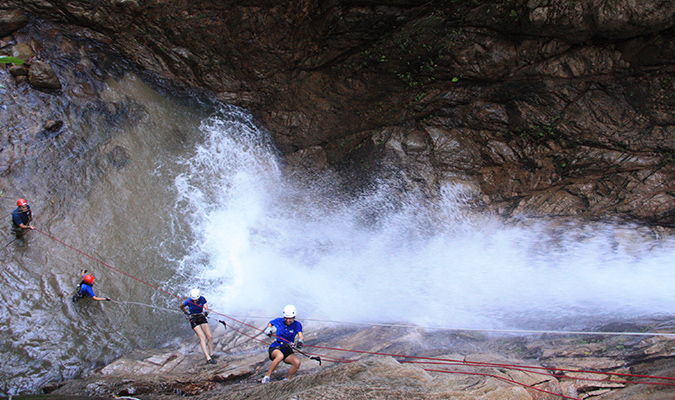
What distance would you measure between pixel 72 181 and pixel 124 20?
4.47 metres

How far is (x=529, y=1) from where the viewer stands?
750 centimetres

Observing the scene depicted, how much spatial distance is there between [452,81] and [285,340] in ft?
24.3

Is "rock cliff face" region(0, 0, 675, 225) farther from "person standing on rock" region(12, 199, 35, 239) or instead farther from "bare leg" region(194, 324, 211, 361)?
"bare leg" region(194, 324, 211, 361)

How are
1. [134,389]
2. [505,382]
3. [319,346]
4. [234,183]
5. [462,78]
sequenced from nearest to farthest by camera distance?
[505,382]
[134,389]
[319,346]
[462,78]
[234,183]

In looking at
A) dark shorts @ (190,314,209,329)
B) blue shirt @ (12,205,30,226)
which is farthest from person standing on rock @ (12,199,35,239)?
dark shorts @ (190,314,209,329)

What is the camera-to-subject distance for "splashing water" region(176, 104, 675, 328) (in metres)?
7.51

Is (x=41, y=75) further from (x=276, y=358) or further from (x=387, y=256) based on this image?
(x=387, y=256)

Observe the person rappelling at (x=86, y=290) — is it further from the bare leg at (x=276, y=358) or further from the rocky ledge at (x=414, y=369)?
the bare leg at (x=276, y=358)

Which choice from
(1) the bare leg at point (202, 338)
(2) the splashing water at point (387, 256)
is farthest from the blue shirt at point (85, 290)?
(1) the bare leg at point (202, 338)

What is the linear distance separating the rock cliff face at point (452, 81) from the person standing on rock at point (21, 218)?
4.83 metres

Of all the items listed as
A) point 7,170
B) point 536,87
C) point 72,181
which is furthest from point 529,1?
point 7,170

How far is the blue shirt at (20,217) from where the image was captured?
747 cm

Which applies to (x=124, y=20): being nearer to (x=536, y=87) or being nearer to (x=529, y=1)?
(x=529, y=1)

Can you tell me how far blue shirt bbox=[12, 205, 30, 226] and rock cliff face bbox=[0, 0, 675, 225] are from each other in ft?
16.2
